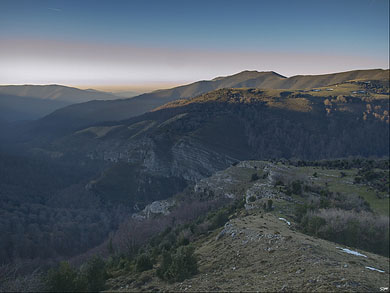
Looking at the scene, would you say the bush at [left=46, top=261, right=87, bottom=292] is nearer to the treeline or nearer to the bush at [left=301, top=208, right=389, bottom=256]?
the treeline

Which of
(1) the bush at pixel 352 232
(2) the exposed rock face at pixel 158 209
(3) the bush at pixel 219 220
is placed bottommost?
(2) the exposed rock face at pixel 158 209

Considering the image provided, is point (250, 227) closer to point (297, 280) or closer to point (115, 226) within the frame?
point (297, 280)

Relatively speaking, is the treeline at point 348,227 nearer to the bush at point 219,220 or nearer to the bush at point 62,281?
the bush at point 219,220

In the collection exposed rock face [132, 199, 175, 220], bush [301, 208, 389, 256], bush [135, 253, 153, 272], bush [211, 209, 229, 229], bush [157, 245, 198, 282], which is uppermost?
bush [157, 245, 198, 282]

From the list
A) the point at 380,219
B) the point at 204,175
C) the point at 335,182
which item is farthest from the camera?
the point at 204,175

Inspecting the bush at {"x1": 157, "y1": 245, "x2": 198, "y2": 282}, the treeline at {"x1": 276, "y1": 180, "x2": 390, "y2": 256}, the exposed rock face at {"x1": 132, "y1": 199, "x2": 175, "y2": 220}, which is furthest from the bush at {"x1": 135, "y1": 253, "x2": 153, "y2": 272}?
the exposed rock face at {"x1": 132, "y1": 199, "x2": 175, "y2": 220}

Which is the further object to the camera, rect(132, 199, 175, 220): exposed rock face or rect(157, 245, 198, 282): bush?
rect(132, 199, 175, 220): exposed rock face

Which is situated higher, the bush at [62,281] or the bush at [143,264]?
the bush at [62,281]

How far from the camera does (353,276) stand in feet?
58.7

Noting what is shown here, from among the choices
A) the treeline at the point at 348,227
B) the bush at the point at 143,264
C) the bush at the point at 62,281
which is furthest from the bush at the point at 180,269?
the treeline at the point at 348,227

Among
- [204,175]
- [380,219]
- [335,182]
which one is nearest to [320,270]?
[380,219]

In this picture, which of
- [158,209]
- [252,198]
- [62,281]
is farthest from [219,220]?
[158,209]

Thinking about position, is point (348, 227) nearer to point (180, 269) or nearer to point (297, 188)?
point (297, 188)

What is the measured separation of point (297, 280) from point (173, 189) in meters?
160
